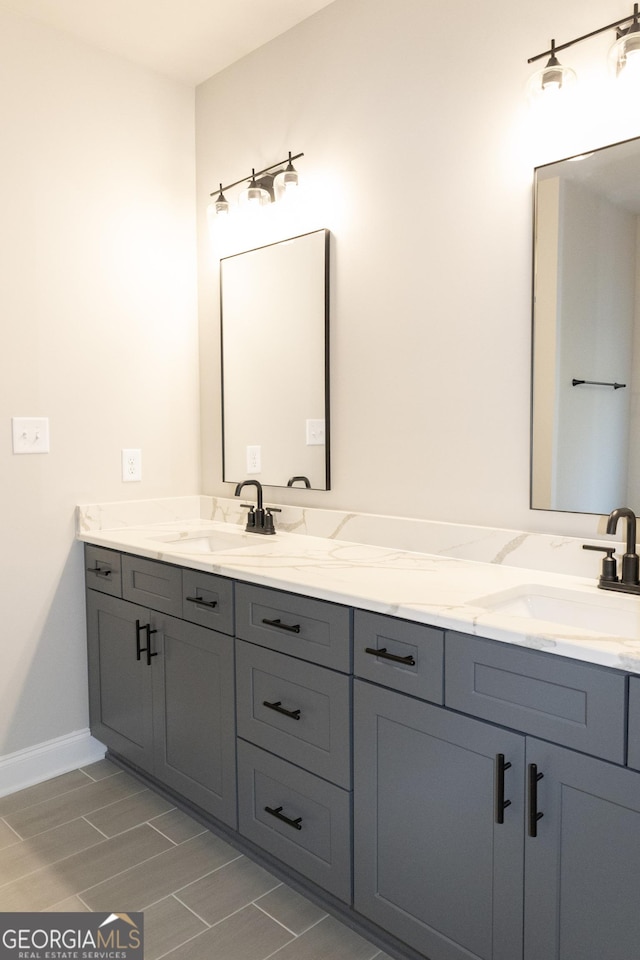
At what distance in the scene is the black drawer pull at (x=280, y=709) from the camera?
1.78m

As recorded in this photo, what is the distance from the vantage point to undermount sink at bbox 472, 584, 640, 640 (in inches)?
61.2

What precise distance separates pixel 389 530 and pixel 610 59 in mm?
1358

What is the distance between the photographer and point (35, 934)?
5.72 feet

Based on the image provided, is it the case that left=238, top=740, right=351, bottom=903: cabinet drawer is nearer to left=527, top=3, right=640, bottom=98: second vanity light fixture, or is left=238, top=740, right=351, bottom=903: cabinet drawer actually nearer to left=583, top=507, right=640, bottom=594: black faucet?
left=583, top=507, right=640, bottom=594: black faucet

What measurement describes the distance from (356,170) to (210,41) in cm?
83

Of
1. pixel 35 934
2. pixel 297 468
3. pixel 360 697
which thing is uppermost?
pixel 297 468

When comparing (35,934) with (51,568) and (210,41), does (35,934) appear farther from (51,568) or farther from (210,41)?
(210,41)

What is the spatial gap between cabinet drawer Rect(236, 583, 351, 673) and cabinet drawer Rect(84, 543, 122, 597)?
69 cm

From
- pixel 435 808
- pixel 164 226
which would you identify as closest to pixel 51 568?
pixel 164 226

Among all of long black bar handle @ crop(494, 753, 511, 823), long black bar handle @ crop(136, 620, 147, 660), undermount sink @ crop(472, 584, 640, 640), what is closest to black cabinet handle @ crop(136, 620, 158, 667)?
long black bar handle @ crop(136, 620, 147, 660)

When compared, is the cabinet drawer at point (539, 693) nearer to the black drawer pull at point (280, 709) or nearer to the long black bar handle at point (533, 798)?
the long black bar handle at point (533, 798)

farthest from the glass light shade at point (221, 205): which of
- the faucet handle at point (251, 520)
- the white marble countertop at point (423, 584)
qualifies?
the white marble countertop at point (423, 584)

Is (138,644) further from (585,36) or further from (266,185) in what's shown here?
(585,36)

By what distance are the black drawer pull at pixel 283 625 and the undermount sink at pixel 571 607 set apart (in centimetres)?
47
